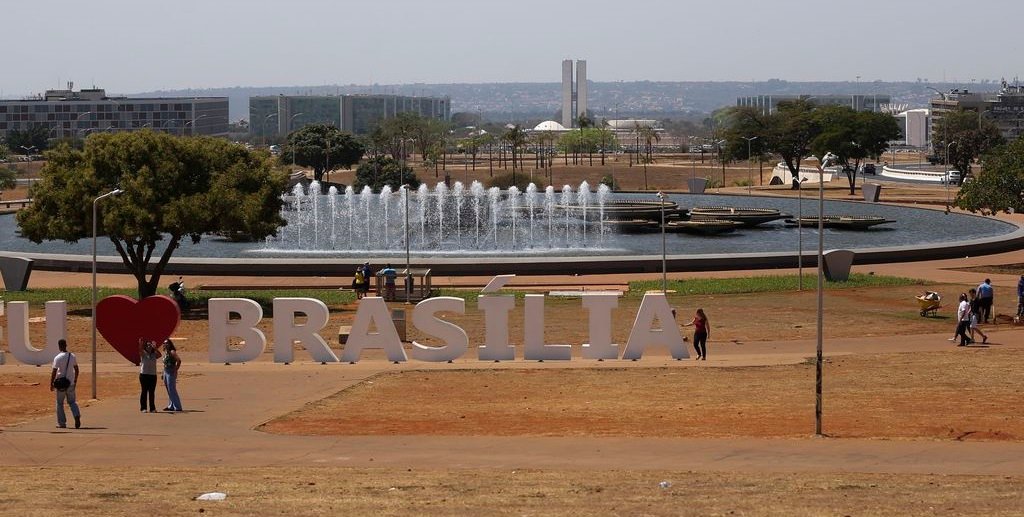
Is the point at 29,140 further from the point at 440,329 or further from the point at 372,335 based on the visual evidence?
the point at 440,329

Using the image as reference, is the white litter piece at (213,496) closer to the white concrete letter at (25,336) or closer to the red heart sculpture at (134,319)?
the red heart sculpture at (134,319)

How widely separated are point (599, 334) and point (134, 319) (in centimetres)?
996

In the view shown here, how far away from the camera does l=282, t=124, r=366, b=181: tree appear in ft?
426

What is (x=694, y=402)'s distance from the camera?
88.6ft

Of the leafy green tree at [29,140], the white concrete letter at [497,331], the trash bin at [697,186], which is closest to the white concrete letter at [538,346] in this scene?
the white concrete letter at [497,331]

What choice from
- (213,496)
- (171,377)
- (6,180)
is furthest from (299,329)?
(6,180)

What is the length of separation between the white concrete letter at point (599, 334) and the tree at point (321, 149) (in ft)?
319

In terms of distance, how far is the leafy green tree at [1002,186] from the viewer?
184ft

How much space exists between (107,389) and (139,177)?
48.8 feet

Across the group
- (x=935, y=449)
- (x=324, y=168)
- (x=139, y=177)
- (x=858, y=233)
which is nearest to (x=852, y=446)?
(x=935, y=449)

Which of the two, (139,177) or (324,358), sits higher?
(139,177)

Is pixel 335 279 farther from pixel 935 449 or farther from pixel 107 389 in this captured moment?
pixel 935 449

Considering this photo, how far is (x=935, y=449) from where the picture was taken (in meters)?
22.3

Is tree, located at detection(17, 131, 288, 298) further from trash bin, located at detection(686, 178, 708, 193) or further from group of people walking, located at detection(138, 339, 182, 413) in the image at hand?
trash bin, located at detection(686, 178, 708, 193)
